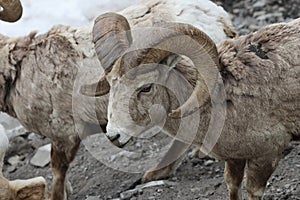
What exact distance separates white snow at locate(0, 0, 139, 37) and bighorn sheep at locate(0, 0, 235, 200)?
4014mm

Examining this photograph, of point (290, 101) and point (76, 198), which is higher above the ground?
point (290, 101)

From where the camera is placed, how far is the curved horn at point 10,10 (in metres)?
8.45

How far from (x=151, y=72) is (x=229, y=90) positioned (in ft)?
2.47

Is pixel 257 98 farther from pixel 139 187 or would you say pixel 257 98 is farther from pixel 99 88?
pixel 139 187

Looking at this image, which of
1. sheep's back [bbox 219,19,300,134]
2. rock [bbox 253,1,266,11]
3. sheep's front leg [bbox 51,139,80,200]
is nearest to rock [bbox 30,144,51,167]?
sheep's front leg [bbox 51,139,80,200]

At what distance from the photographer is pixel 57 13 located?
1354 centimetres

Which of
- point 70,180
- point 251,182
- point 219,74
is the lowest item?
point 70,180

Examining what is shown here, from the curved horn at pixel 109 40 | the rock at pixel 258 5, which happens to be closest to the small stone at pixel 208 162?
the curved horn at pixel 109 40

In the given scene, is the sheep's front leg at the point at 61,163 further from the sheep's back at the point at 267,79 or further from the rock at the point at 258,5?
the rock at the point at 258,5

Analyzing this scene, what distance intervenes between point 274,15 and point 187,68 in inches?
233

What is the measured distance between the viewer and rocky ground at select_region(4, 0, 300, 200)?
27.4ft

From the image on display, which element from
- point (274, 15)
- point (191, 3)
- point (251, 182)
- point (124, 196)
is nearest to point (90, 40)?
point (191, 3)

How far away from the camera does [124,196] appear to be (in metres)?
8.71

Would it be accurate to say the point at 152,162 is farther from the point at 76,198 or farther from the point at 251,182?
the point at 251,182
